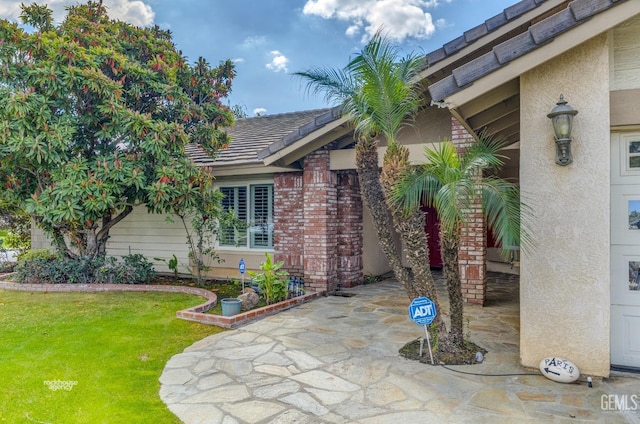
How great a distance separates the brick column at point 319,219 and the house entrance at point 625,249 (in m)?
5.79

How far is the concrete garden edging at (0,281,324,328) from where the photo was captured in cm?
706

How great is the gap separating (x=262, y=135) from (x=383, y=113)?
8323 mm

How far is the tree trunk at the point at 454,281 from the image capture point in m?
5.08

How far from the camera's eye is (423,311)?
4.89m

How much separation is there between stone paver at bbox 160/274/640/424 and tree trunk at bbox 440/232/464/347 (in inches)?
18.7

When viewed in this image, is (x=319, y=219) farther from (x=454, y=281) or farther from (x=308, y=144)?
(x=454, y=281)

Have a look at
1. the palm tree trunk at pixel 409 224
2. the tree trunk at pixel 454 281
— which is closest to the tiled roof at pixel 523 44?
the palm tree trunk at pixel 409 224

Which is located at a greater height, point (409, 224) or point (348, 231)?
point (409, 224)

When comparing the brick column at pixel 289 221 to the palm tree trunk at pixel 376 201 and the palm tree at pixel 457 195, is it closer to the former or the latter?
the palm tree trunk at pixel 376 201

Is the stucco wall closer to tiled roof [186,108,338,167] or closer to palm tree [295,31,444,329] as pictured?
palm tree [295,31,444,329]

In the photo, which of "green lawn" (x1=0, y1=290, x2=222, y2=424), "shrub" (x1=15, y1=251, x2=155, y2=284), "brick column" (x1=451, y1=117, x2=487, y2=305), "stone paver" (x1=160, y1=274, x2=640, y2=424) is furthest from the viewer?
"shrub" (x1=15, y1=251, x2=155, y2=284)

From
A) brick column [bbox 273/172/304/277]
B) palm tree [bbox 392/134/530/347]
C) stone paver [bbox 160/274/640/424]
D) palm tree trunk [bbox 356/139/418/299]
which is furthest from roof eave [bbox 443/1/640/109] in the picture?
brick column [bbox 273/172/304/277]

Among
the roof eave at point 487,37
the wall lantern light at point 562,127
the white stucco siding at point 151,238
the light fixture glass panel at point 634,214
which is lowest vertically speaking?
the white stucco siding at point 151,238

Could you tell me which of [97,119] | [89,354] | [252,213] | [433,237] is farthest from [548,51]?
[433,237]
